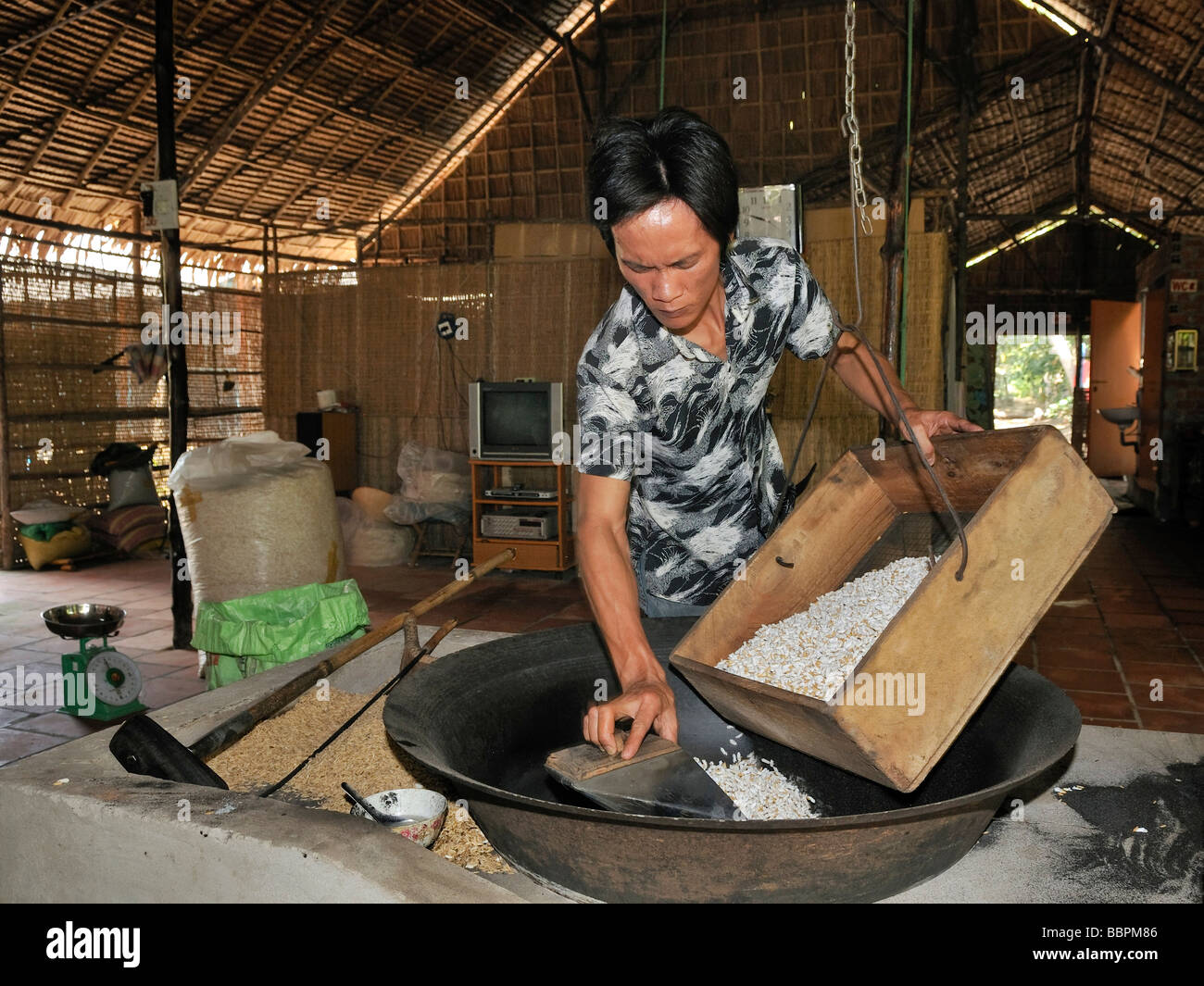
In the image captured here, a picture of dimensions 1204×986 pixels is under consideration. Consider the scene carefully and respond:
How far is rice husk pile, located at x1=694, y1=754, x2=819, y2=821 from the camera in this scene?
4.81ft

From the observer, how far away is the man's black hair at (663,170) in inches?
54.7

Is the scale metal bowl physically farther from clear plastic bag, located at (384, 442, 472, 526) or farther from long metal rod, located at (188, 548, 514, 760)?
clear plastic bag, located at (384, 442, 472, 526)

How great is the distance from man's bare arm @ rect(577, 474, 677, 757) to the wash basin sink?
10.1 metres

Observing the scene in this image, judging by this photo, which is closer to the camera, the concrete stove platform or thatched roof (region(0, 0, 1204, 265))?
the concrete stove platform

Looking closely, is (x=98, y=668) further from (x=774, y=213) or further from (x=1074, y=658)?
(x=774, y=213)

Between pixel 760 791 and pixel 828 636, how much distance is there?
0.28m

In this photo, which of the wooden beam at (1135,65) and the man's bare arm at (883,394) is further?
the wooden beam at (1135,65)

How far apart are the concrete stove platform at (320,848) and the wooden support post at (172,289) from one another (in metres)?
3.19

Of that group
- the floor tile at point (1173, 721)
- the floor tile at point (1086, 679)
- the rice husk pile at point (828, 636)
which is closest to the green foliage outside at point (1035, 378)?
the floor tile at point (1086, 679)

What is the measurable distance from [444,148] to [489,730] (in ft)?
30.1

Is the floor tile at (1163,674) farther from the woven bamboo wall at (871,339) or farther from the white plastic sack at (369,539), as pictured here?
the white plastic sack at (369,539)

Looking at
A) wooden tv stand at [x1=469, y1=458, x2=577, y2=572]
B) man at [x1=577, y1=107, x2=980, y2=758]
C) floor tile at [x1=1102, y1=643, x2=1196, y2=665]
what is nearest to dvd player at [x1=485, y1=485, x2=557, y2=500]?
wooden tv stand at [x1=469, y1=458, x2=577, y2=572]

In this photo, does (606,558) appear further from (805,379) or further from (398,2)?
(398,2)
